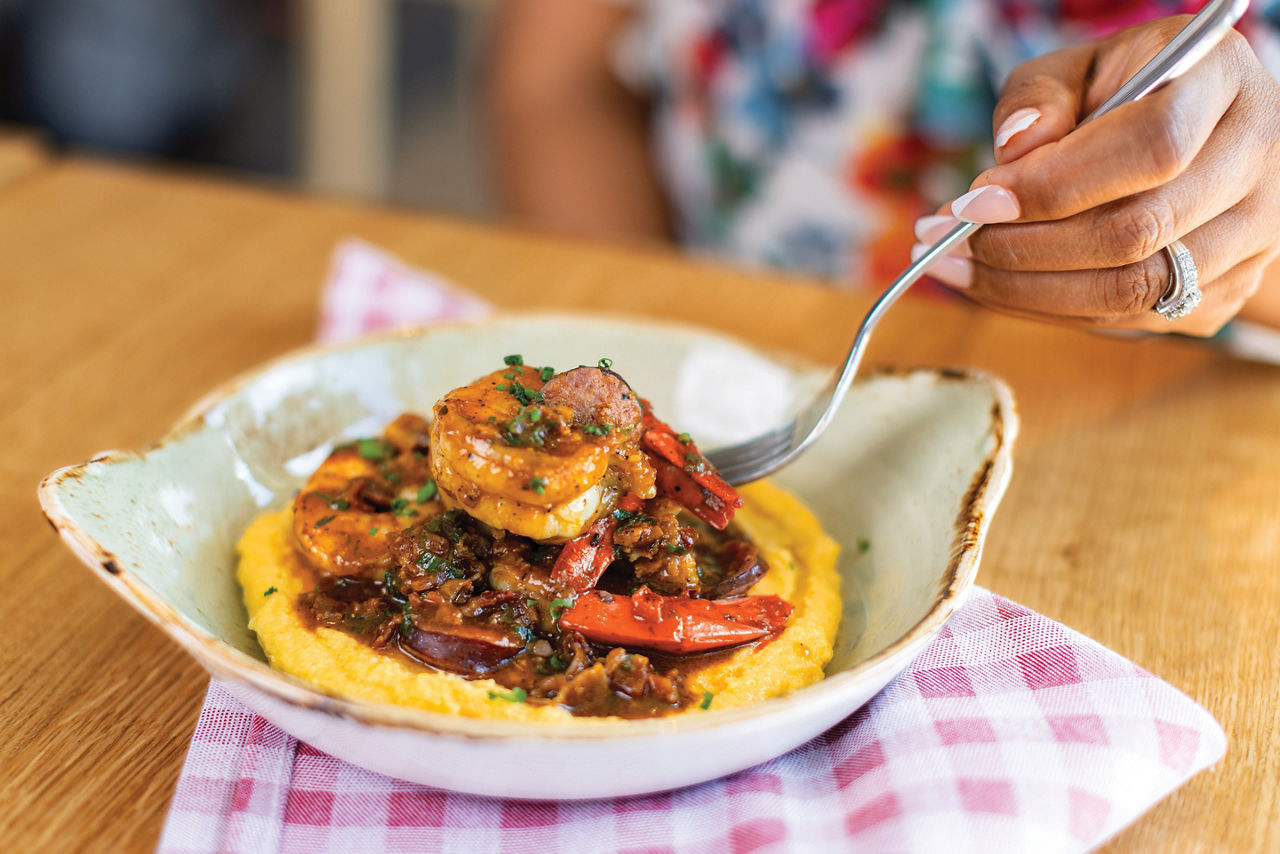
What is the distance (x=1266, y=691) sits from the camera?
177cm

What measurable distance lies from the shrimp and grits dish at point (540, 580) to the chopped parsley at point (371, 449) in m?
0.12

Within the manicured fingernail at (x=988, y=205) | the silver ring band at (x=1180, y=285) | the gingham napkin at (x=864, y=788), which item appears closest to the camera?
the gingham napkin at (x=864, y=788)

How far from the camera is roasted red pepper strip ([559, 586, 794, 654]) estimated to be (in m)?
1.67

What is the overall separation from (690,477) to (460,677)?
0.53 metres

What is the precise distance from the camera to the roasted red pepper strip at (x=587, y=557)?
1710 millimetres

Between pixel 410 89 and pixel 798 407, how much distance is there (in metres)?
7.44

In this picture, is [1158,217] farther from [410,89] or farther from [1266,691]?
[410,89]

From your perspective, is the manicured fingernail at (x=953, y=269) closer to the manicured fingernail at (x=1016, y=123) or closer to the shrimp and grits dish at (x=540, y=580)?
the manicured fingernail at (x=1016, y=123)

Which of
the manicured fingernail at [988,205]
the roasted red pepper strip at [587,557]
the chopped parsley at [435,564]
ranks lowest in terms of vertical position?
the chopped parsley at [435,564]

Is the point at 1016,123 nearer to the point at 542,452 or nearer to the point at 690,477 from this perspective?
the point at 690,477

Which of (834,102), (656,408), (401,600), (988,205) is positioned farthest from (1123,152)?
(834,102)

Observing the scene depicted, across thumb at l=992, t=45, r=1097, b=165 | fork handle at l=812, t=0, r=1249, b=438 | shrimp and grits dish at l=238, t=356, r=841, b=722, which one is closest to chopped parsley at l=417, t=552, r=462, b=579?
shrimp and grits dish at l=238, t=356, r=841, b=722

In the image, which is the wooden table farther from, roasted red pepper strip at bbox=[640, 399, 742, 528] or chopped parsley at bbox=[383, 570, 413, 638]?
roasted red pepper strip at bbox=[640, 399, 742, 528]

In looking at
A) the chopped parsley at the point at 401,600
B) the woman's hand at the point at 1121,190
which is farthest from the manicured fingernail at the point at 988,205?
the chopped parsley at the point at 401,600
